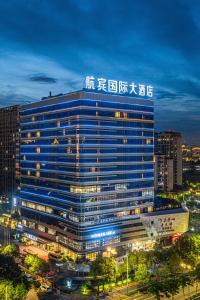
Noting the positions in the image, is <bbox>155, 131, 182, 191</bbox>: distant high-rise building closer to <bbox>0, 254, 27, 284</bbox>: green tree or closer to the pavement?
the pavement

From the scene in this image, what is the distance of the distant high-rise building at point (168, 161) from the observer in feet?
534

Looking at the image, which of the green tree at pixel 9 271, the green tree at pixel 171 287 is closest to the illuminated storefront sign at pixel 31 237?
the green tree at pixel 9 271

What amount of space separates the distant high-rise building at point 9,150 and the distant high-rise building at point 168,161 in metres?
59.0

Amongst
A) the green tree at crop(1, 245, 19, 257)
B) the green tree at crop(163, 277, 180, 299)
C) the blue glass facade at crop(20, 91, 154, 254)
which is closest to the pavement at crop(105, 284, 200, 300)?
the green tree at crop(163, 277, 180, 299)

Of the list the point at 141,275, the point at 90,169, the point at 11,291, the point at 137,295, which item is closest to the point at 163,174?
the point at 90,169

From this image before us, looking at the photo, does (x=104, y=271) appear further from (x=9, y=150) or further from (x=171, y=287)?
(x=9, y=150)

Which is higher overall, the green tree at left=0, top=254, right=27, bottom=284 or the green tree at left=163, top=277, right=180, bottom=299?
the green tree at left=0, top=254, right=27, bottom=284

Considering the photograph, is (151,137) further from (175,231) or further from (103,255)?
(103,255)

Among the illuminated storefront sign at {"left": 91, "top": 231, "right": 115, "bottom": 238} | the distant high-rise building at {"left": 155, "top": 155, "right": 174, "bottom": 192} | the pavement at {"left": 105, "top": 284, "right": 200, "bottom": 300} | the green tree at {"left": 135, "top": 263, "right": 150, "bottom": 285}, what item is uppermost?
the distant high-rise building at {"left": 155, "top": 155, "right": 174, "bottom": 192}

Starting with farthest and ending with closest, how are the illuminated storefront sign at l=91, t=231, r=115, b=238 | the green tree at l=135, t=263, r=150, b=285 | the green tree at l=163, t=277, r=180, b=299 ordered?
1. the illuminated storefront sign at l=91, t=231, r=115, b=238
2. the green tree at l=135, t=263, r=150, b=285
3. the green tree at l=163, t=277, r=180, b=299

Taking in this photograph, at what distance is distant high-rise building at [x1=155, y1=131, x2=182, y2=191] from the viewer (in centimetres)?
16262

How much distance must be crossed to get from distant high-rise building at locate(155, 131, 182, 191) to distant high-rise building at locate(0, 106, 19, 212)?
59032 mm

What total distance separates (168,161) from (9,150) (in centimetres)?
6846

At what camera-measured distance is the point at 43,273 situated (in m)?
65.3
